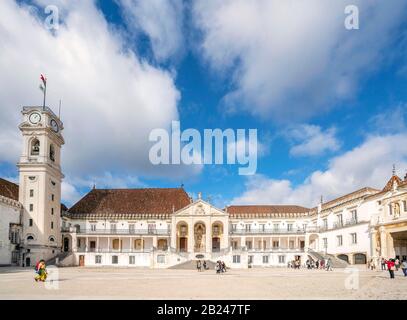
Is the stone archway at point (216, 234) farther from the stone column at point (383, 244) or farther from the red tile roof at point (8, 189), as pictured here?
the red tile roof at point (8, 189)

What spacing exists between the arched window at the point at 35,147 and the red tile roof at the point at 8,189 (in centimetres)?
501

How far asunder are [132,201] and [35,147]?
665 inches

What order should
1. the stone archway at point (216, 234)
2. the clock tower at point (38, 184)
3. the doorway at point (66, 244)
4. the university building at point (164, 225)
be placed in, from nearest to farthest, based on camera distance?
the university building at point (164, 225), the clock tower at point (38, 184), the stone archway at point (216, 234), the doorway at point (66, 244)

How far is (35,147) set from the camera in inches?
2072

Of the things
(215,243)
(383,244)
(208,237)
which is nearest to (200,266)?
(208,237)

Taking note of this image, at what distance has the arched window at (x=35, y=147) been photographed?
52466mm

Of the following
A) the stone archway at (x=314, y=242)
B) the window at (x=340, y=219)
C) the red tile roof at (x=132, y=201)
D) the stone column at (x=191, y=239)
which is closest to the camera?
the window at (x=340, y=219)

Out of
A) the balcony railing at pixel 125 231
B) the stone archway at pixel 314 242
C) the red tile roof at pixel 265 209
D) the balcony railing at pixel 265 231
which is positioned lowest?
the stone archway at pixel 314 242

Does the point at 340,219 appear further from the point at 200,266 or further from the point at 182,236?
the point at 182,236

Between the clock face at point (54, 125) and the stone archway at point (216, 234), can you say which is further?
the stone archway at point (216, 234)

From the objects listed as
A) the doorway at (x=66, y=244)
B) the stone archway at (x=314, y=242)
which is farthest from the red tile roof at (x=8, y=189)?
the stone archway at (x=314, y=242)

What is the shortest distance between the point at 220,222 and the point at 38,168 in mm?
24781

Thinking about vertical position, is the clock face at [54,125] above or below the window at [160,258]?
above

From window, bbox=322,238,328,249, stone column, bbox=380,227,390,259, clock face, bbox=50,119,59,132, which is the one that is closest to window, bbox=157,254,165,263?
window, bbox=322,238,328,249
